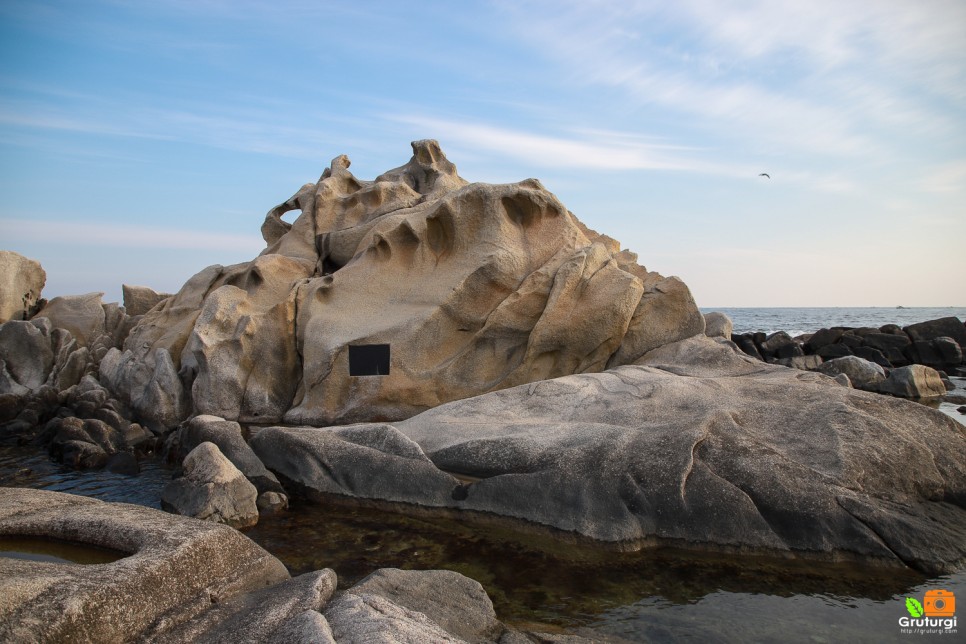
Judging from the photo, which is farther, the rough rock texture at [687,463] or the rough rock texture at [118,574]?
the rough rock texture at [687,463]

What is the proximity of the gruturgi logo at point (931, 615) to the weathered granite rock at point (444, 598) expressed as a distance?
3.20 meters

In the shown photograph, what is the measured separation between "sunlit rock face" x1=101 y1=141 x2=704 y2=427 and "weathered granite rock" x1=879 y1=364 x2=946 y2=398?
29.1ft

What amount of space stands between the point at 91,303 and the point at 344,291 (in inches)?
356

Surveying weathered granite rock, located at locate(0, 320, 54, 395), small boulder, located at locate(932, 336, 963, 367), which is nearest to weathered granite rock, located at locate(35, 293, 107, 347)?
weathered granite rock, located at locate(0, 320, 54, 395)

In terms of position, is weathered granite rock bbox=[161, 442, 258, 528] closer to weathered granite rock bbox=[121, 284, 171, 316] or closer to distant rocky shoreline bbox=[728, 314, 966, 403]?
weathered granite rock bbox=[121, 284, 171, 316]

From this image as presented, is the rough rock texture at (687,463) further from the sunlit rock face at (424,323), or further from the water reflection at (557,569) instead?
the sunlit rock face at (424,323)

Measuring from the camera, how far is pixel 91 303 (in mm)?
17750

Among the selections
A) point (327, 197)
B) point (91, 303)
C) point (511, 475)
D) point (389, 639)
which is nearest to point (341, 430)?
point (511, 475)

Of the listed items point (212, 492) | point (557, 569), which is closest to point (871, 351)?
point (557, 569)

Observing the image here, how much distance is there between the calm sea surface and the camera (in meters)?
5.14

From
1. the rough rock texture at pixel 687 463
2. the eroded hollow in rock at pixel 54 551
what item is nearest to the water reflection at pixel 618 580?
the rough rock texture at pixel 687 463

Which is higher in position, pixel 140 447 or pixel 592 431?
pixel 592 431

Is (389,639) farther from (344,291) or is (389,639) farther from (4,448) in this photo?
(4,448)

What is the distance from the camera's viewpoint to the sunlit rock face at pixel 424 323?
38.4 ft
